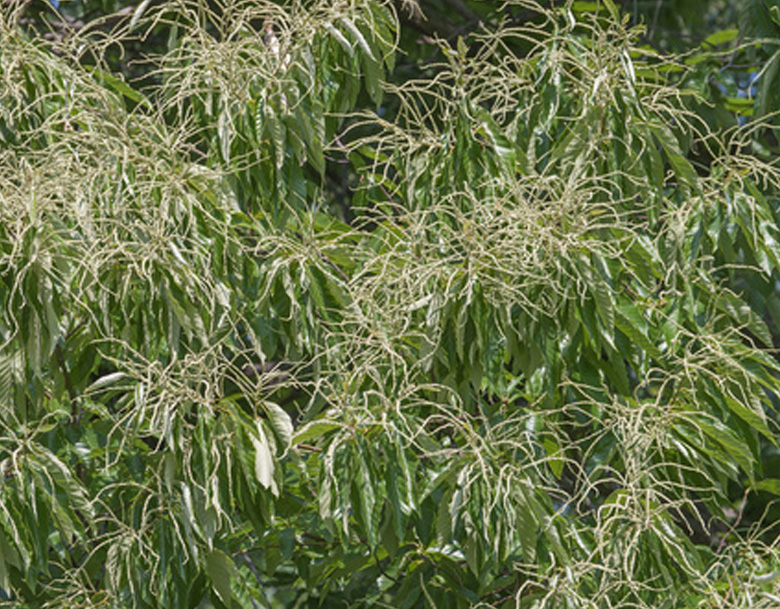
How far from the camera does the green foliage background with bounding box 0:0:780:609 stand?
104 inches

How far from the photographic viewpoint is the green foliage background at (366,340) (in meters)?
2.63

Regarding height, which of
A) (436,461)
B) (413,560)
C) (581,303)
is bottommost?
(413,560)

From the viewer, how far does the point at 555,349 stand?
280 cm

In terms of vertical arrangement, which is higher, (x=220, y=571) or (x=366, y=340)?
(x=366, y=340)

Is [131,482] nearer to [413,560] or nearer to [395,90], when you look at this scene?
[413,560]

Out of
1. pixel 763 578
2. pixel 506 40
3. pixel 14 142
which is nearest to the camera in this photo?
pixel 763 578

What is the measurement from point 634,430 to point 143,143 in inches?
48.1

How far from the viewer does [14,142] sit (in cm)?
320

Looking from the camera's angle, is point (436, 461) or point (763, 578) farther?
point (436, 461)

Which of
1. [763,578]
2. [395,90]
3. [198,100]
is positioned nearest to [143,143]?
[198,100]

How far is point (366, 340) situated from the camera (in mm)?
2730

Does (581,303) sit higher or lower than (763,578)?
higher

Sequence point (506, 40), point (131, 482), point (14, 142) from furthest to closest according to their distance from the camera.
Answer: point (506, 40) → point (14, 142) → point (131, 482)

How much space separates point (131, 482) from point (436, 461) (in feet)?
2.10
